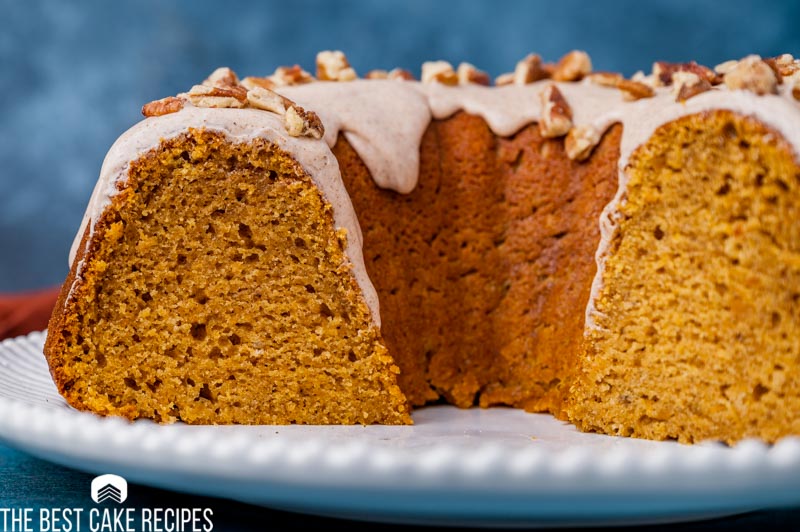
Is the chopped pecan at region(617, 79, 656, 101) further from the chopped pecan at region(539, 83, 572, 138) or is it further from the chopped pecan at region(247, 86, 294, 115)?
the chopped pecan at region(247, 86, 294, 115)

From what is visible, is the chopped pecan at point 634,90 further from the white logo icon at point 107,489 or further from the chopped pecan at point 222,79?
the white logo icon at point 107,489

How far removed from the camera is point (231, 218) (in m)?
2.71

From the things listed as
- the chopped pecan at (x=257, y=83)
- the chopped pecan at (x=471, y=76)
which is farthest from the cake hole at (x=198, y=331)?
the chopped pecan at (x=471, y=76)

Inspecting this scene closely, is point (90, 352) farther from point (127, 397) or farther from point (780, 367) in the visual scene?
point (780, 367)

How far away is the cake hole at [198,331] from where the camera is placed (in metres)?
2.75

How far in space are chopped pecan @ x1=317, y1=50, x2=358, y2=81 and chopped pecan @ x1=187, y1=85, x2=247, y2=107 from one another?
0.64 metres

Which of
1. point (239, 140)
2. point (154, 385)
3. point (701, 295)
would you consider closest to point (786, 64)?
point (701, 295)

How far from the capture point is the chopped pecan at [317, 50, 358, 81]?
11.0 ft

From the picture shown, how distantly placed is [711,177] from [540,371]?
915mm

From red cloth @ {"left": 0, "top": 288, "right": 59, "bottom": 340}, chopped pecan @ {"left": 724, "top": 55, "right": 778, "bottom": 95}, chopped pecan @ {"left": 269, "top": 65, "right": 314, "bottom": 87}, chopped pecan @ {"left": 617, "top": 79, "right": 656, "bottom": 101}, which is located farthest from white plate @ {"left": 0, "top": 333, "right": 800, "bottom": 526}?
red cloth @ {"left": 0, "top": 288, "right": 59, "bottom": 340}

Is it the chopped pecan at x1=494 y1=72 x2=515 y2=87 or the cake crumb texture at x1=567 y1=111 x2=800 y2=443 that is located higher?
the chopped pecan at x1=494 y1=72 x2=515 y2=87

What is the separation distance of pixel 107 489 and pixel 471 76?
186 cm

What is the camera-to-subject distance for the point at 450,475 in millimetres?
1713

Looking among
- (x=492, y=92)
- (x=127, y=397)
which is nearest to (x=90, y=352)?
(x=127, y=397)
